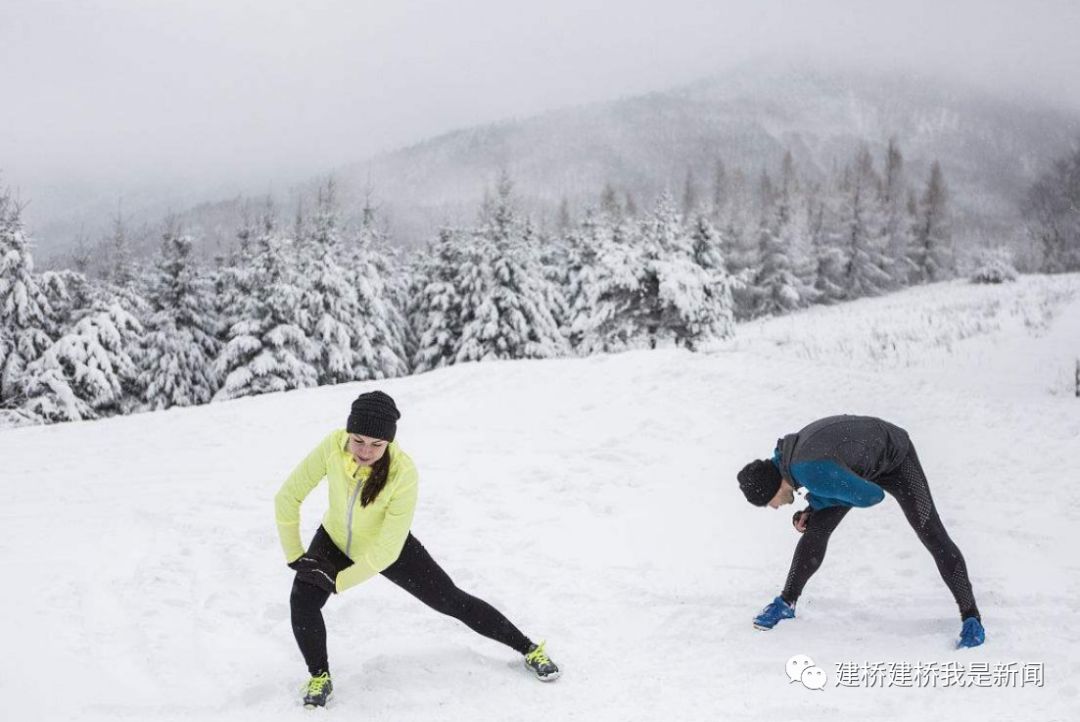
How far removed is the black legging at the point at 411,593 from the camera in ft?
12.2

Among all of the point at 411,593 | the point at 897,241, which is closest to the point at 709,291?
the point at 411,593

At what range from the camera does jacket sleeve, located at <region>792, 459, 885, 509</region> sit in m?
4.04

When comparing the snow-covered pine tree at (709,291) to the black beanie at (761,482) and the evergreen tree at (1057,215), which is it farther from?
the evergreen tree at (1057,215)

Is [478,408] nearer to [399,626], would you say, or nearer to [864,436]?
[399,626]

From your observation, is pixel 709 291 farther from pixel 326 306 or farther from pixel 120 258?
Answer: pixel 120 258

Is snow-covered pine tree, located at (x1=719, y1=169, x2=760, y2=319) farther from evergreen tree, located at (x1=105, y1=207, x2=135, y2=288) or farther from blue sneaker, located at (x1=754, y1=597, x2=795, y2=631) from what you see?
blue sneaker, located at (x1=754, y1=597, x2=795, y2=631)

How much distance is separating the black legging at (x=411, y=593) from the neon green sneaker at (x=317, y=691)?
1.6 inches

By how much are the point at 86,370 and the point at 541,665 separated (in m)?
23.9

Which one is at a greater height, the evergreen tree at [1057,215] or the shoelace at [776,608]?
→ the evergreen tree at [1057,215]

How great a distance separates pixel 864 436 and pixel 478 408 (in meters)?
8.45

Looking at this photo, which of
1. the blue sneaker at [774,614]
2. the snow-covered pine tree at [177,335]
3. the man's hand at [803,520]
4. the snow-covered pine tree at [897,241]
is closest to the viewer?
the man's hand at [803,520]

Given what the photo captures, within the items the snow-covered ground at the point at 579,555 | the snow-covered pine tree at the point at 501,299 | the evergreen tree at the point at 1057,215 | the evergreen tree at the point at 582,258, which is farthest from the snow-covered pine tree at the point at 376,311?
the evergreen tree at the point at 1057,215

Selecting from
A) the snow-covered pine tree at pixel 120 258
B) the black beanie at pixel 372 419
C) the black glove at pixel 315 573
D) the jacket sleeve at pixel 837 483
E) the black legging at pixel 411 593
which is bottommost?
the black legging at pixel 411 593

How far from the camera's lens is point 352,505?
3.73 metres
